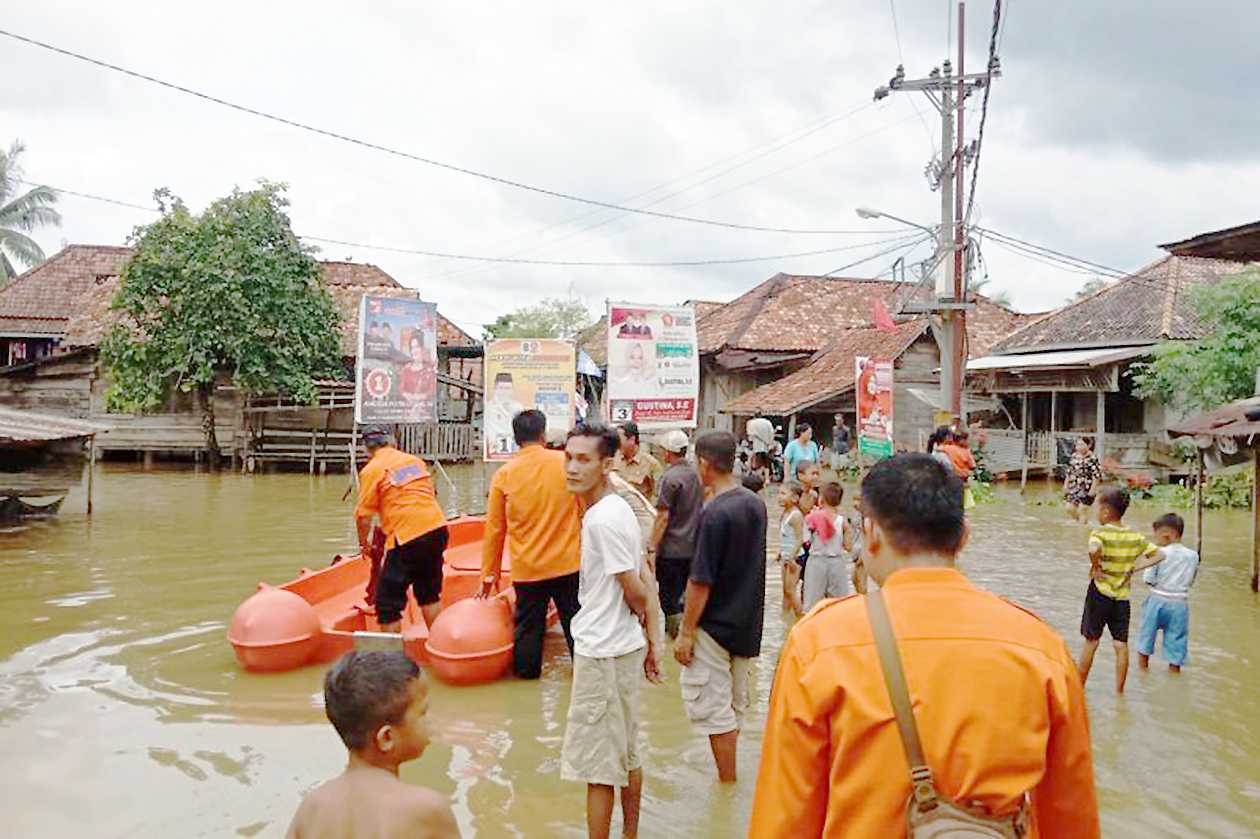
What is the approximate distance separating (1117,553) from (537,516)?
3.73m

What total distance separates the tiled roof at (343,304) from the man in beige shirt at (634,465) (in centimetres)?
1831

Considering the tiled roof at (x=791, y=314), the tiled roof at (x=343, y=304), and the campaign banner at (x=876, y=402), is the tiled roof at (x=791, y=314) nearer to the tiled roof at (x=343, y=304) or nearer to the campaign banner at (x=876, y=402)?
the tiled roof at (x=343, y=304)

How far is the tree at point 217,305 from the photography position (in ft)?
76.2

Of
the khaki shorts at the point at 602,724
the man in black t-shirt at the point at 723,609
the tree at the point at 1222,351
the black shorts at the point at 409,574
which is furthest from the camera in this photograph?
the tree at the point at 1222,351

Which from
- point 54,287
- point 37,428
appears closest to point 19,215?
point 54,287

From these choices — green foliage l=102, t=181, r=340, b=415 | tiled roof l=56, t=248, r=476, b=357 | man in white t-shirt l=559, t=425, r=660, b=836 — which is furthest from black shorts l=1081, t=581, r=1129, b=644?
tiled roof l=56, t=248, r=476, b=357

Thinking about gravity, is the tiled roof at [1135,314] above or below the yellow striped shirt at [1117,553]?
above

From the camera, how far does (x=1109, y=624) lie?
21.9ft

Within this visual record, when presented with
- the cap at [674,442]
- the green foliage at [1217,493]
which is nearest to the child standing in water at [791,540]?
the cap at [674,442]

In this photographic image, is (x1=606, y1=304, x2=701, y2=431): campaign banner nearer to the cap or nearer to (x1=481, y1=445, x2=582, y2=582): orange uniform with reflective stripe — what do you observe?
the cap

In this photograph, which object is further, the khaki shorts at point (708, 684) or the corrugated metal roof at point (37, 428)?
the corrugated metal roof at point (37, 428)

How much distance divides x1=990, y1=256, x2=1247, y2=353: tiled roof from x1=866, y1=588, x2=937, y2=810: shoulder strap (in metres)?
24.3

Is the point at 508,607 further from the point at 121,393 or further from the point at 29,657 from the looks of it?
the point at 121,393

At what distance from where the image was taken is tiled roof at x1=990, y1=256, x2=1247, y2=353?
23.8 m
